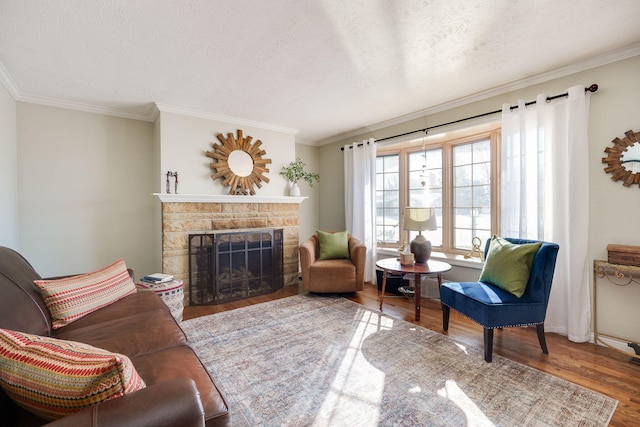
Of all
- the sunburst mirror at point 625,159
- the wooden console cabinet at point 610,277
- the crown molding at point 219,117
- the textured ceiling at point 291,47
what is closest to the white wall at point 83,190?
the textured ceiling at point 291,47

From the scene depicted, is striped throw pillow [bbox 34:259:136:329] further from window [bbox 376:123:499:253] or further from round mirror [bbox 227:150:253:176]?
window [bbox 376:123:499:253]

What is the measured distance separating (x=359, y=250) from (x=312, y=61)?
231 cm

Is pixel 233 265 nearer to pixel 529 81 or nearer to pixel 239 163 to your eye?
pixel 239 163

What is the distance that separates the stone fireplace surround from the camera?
3436mm

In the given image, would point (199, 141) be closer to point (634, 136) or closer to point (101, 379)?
point (101, 379)

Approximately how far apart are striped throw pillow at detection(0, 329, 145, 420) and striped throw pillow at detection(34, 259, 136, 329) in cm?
112

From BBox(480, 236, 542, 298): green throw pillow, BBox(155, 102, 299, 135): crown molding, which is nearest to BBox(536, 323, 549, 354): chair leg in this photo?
BBox(480, 236, 542, 298): green throw pillow

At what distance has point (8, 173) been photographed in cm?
277

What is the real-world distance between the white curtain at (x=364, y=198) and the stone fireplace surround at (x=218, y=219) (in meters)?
0.88

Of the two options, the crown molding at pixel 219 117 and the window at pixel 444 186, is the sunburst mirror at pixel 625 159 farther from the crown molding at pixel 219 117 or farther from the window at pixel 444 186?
the crown molding at pixel 219 117

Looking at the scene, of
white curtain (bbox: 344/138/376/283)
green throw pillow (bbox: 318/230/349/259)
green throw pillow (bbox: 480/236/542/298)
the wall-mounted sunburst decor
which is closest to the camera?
green throw pillow (bbox: 480/236/542/298)

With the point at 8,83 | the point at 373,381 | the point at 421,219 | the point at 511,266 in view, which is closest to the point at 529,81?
the point at 421,219

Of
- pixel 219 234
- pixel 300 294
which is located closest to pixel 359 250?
pixel 300 294

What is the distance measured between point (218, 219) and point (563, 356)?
3746mm
